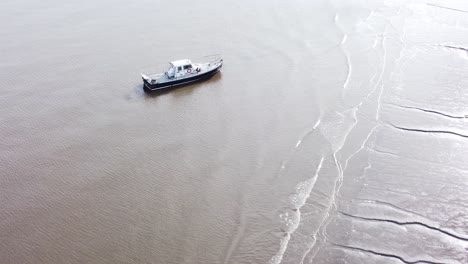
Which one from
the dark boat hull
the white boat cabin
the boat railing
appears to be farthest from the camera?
the boat railing

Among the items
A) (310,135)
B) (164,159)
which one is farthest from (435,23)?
(164,159)

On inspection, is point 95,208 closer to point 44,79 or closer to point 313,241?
point 313,241

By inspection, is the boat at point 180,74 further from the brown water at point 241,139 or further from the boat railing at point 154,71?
the brown water at point 241,139

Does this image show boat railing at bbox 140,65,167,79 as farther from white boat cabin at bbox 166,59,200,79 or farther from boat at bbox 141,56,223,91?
white boat cabin at bbox 166,59,200,79

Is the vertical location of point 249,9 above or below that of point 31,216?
above

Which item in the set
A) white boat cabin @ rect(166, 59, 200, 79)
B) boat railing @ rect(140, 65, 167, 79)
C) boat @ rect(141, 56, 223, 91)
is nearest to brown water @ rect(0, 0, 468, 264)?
boat railing @ rect(140, 65, 167, 79)

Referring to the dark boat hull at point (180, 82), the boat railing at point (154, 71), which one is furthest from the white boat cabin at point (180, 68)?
the boat railing at point (154, 71)

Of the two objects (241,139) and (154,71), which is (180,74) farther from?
(241,139)
